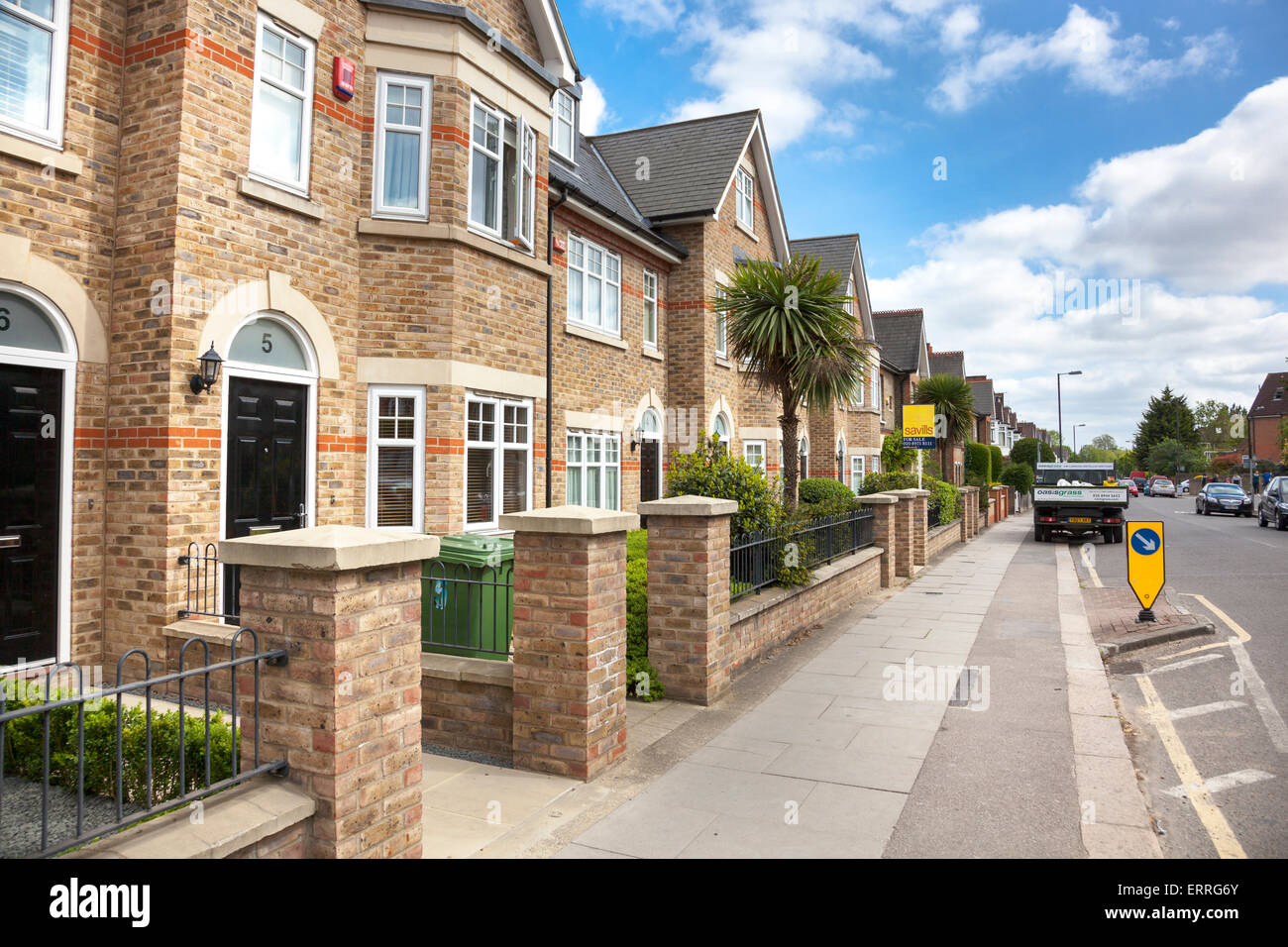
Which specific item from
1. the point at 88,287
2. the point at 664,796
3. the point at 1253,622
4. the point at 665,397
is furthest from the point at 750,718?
the point at 665,397

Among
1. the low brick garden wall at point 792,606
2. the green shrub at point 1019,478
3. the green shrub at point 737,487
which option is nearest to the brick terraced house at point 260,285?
the green shrub at point 737,487

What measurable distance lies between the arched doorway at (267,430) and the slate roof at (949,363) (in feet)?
183

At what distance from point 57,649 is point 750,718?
5.73m

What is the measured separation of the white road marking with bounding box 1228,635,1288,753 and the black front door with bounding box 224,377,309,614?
342 inches

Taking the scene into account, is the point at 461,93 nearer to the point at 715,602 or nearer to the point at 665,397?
the point at 715,602

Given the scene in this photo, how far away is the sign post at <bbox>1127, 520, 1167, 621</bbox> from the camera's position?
399 inches

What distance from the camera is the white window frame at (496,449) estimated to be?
31.3ft

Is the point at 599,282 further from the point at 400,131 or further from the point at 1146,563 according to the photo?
the point at 1146,563

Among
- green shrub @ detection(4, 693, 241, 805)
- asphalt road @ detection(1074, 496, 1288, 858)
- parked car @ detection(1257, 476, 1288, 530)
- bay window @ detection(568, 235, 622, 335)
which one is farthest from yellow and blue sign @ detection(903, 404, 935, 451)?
green shrub @ detection(4, 693, 241, 805)

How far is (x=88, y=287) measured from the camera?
6727 mm

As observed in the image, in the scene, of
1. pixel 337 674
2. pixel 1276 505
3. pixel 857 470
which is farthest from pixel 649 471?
pixel 1276 505

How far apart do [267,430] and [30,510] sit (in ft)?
6.83

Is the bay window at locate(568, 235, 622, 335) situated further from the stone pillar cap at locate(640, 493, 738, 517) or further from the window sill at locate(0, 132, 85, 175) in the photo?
the window sill at locate(0, 132, 85, 175)

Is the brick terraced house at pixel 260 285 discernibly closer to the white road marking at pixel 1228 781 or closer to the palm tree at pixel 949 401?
the white road marking at pixel 1228 781
